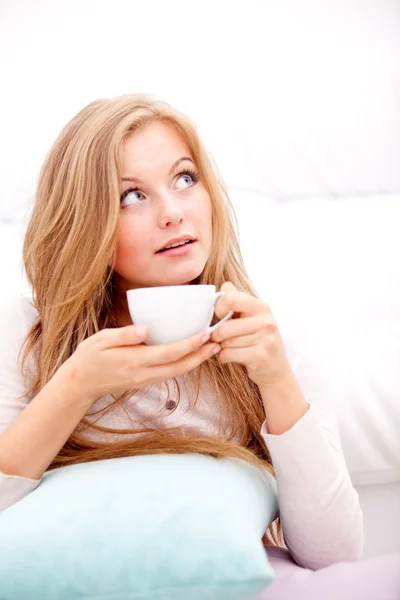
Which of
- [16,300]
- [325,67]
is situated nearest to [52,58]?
[325,67]

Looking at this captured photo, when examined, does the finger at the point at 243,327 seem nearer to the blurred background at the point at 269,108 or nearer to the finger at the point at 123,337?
the finger at the point at 123,337

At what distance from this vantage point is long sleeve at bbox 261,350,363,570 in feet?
3.34

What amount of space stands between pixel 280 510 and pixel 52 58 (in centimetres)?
140

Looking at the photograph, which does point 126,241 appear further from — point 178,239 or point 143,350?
point 143,350

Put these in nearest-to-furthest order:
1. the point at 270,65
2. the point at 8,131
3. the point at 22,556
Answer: the point at 22,556 < the point at 8,131 < the point at 270,65

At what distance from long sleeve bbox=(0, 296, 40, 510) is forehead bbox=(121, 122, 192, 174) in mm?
353

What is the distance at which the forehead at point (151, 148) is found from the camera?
114 centimetres

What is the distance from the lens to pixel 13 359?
1.21 metres

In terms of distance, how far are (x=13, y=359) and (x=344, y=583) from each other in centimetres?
67

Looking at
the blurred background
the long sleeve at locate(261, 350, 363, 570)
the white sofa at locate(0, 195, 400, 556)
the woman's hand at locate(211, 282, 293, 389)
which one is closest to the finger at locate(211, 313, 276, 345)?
the woman's hand at locate(211, 282, 293, 389)

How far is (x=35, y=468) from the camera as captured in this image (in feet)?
3.37

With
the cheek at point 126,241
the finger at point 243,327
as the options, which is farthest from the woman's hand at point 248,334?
the cheek at point 126,241

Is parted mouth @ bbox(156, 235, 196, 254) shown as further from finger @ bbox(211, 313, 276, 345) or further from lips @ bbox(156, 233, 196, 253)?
finger @ bbox(211, 313, 276, 345)

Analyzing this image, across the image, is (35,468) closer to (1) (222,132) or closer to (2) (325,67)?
(1) (222,132)
